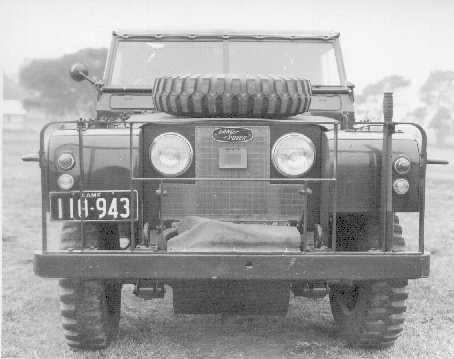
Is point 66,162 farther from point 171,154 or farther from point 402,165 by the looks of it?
point 402,165

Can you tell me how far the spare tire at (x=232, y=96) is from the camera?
4.16 meters

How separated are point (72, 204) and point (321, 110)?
2698 millimetres

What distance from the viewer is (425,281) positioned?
261 inches

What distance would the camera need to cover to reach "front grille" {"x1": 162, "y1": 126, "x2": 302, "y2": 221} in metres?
4.17

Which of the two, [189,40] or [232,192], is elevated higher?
[189,40]

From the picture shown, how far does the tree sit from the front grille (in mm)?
34406

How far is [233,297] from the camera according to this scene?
4.22 metres

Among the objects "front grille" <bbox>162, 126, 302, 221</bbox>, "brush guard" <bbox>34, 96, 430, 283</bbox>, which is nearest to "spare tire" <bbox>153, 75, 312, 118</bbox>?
"front grille" <bbox>162, 126, 302, 221</bbox>

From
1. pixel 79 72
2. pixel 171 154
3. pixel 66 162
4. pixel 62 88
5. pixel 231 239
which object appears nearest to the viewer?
pixel 231 239

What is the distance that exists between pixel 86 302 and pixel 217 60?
2.63 metres

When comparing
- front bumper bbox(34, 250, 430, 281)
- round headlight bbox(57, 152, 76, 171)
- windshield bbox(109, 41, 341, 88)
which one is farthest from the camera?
windshield bbox(109, 41, 341, 88)

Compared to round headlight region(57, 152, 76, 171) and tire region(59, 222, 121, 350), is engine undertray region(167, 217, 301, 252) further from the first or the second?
round headlight region(57, 152, 76, 171)

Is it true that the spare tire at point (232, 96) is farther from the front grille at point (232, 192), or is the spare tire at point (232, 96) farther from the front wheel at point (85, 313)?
the front wheel at point (85, 313)

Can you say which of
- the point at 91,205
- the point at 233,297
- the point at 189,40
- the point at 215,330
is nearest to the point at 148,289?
the point at 233,297
